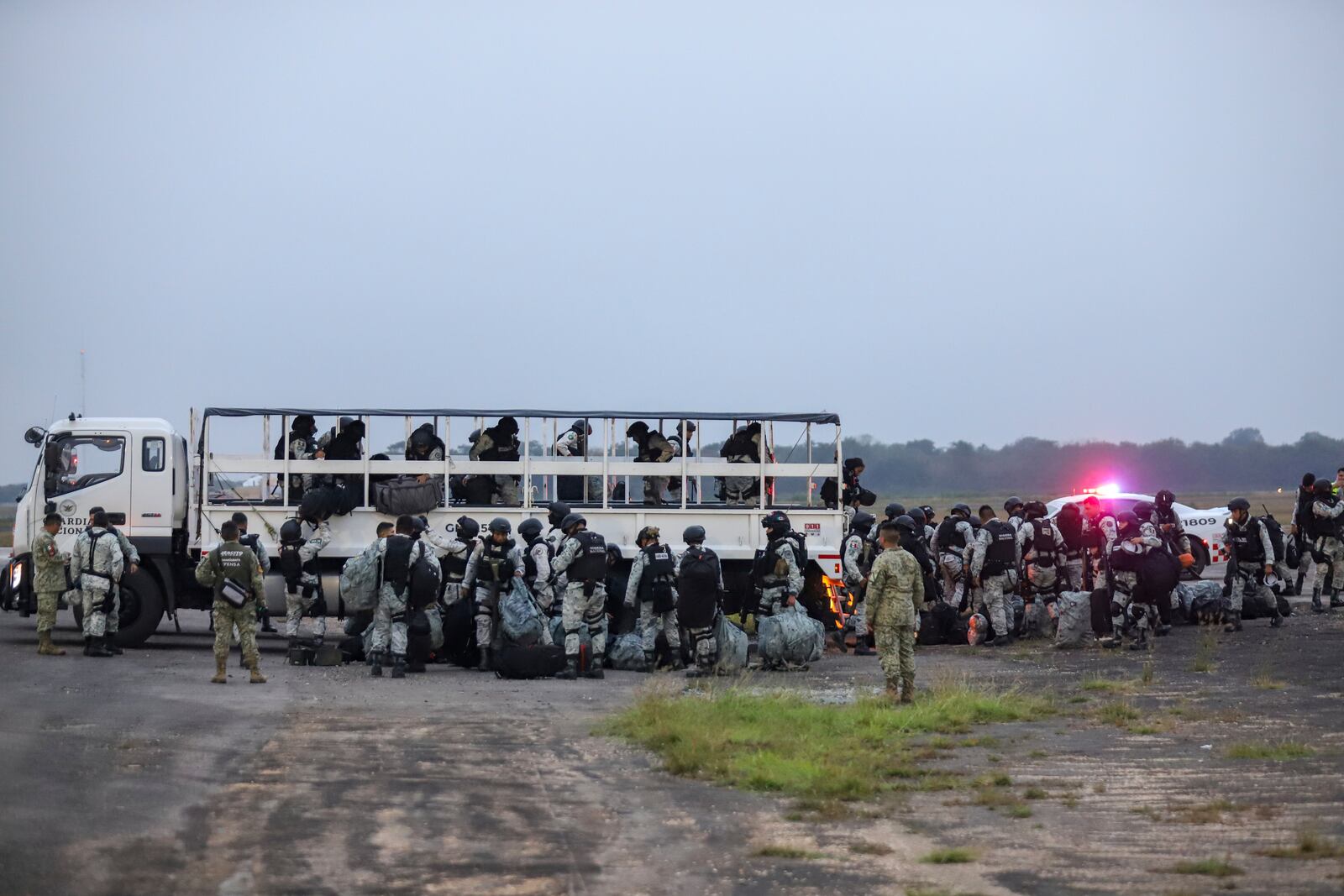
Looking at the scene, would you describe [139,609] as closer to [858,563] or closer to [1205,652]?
[858,563]

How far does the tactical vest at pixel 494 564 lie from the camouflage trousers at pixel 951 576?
6368 millimetres

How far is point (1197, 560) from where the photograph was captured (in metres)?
22.5

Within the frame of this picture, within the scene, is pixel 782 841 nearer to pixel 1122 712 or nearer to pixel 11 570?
pixel 1122 712

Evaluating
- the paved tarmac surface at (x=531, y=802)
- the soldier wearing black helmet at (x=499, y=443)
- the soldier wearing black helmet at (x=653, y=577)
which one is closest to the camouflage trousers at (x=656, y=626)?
the soldier wearing black helmet at (x=653, y=577)

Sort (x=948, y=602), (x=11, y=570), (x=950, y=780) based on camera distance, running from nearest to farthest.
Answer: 1. (x=950, y=780)
2. (x=11, y=570)
3. (x=948, y=602)

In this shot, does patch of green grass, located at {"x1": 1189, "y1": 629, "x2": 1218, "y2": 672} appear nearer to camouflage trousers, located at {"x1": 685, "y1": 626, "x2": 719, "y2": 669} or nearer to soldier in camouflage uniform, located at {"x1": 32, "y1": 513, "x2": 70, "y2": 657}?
camouflage trousers, located at {"x1": 685, "y1": 626, "x2": 719, "y2": 669}

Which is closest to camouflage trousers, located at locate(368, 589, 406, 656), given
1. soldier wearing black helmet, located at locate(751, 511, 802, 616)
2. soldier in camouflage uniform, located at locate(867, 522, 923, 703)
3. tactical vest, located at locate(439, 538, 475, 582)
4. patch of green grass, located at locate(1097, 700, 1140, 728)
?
tactical vest, located at locate(439, 538, 475, 582)

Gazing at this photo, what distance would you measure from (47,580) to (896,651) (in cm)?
1031

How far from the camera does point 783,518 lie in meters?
17.0

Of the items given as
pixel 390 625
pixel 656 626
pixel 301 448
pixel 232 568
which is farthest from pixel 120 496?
pixel 656 626

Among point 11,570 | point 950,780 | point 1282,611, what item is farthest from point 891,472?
point 950,780

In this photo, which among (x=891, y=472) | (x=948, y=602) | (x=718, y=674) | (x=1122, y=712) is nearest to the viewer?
(x=1122, y=712)

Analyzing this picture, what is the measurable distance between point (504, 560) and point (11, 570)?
22.4 ft

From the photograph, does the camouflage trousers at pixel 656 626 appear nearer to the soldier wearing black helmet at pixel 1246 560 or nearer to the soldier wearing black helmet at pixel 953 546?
the soldier wearing black helmet at pixel 953 546
